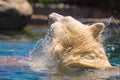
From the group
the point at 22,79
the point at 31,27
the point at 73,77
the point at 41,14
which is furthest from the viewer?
the point at 41,14

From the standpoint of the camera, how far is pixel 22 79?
6.44 m

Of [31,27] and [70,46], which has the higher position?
[31,27]

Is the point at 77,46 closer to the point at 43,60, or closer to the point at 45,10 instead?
the point at 43,60

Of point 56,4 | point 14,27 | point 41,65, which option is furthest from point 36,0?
point 41,65

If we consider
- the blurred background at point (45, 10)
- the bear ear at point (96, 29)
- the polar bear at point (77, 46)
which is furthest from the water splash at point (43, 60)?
the blurred background at point (45, 10)

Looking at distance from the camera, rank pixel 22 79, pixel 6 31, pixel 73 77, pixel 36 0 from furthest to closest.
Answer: pixel 36 0
pixel 6 31
pixel 22 79
pixel 73 77

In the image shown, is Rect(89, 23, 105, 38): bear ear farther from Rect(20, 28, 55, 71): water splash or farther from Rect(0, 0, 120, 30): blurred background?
Rect(0, 0, 120, 30): blurred background

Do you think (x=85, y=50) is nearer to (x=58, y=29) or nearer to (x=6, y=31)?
(x=58, y=29)

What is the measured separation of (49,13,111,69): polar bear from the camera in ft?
19.5

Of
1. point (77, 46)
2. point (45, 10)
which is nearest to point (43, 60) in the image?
point (77, 46)

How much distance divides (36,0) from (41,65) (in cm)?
1583

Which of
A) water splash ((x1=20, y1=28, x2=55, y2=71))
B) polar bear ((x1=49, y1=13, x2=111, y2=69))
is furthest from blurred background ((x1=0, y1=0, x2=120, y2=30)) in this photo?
polar bear ((x1=49, y1=13, x2=111, y2=69))

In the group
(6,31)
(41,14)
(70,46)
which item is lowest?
(70,46)

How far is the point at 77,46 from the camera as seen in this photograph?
6082 mm
